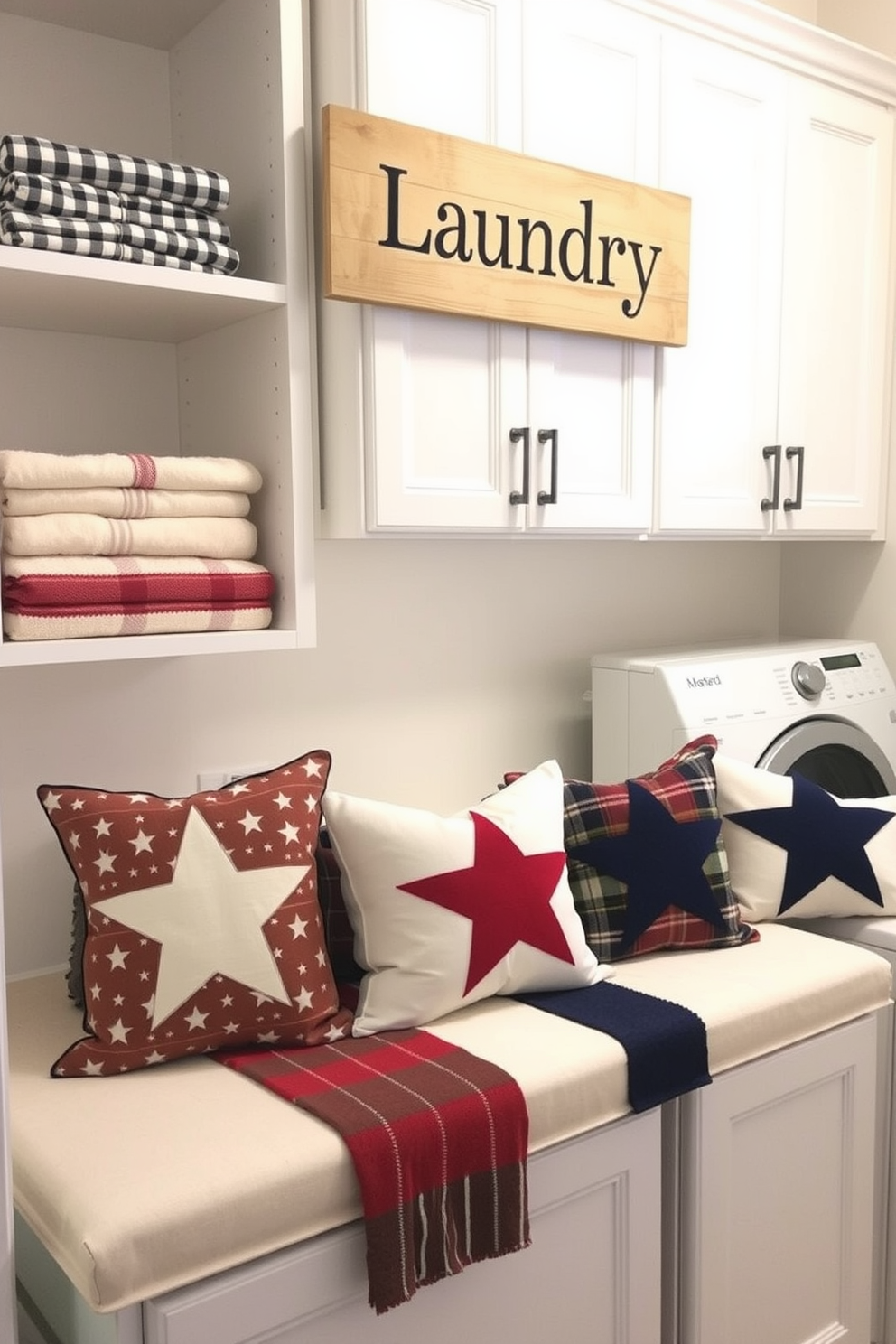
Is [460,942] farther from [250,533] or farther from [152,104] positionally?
[152,104]

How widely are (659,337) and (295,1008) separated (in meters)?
1.32

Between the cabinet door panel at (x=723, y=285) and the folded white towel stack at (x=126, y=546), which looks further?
the cabinet door panel at (x=723, y=285)

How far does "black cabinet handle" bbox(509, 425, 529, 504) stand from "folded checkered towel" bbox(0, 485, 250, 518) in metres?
0.47

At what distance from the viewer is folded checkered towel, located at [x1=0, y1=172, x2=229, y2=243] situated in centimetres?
148

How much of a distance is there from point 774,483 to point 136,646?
4.61 ft

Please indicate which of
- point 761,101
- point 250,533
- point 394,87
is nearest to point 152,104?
point 394,87

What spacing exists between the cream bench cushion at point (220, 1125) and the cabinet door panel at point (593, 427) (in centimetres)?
81

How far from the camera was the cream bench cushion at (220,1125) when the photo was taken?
119 cm

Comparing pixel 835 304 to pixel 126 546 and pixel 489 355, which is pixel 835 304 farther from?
pixel 126 546

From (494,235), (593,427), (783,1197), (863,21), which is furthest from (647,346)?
(783,1197)

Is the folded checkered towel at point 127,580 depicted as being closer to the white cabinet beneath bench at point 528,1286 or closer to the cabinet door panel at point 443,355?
the cabinet door panel at point 443,355

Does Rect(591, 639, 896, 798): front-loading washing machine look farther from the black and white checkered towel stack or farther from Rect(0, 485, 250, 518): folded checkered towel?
the black and white checkered towel stack

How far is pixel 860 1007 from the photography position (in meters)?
1.85

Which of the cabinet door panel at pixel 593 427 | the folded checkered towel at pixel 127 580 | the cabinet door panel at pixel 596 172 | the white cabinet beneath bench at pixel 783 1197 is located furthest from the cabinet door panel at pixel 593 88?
the white cabinet beneath bench at pixel 783 1197
